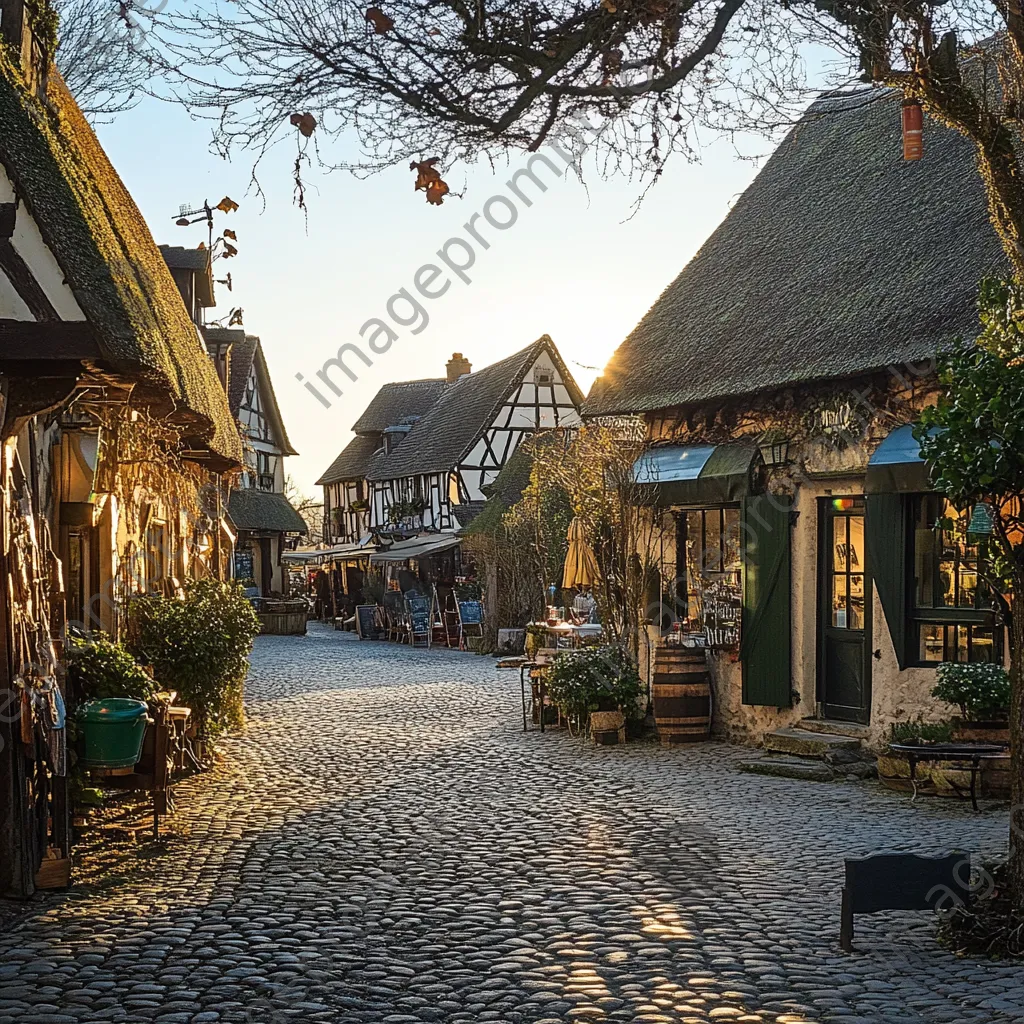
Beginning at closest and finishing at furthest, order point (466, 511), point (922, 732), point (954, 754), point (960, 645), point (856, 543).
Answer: point (954, 754), point (922, 732), point (960, 645), point (856, 543), point (466, 511)

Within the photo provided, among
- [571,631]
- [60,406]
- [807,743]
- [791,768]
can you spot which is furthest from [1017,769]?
[571,631]

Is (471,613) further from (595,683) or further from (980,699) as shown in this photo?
(980,699)

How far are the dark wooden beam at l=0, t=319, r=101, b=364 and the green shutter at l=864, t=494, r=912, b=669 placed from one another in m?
6.53

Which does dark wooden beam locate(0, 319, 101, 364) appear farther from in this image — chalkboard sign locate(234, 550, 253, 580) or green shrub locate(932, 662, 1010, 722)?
chalkboard sign locate(234, 550, 253, 580)

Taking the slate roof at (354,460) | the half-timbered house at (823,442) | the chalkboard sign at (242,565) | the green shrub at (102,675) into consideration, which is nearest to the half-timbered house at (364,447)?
the slate roof at (354,460)

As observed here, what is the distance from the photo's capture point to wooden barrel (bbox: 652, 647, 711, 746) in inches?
474

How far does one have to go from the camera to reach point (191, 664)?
33.4 ft

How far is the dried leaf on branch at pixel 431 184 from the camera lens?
5359mm

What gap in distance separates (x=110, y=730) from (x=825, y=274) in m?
7.80

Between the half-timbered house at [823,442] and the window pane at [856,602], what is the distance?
0.06ft

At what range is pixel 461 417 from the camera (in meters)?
35.4

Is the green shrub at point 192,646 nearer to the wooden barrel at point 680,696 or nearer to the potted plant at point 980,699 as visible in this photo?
the wooden barrel at point 680,696

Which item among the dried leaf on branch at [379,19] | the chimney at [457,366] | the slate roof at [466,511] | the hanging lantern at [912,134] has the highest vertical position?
the chimney at [457,366]

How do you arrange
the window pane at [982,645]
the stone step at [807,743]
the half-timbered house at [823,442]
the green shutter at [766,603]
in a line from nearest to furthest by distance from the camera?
the window pane at [982,645], the half-timbered house at [823,442], the stone step at [807,743], the green shutter at [766,603]
